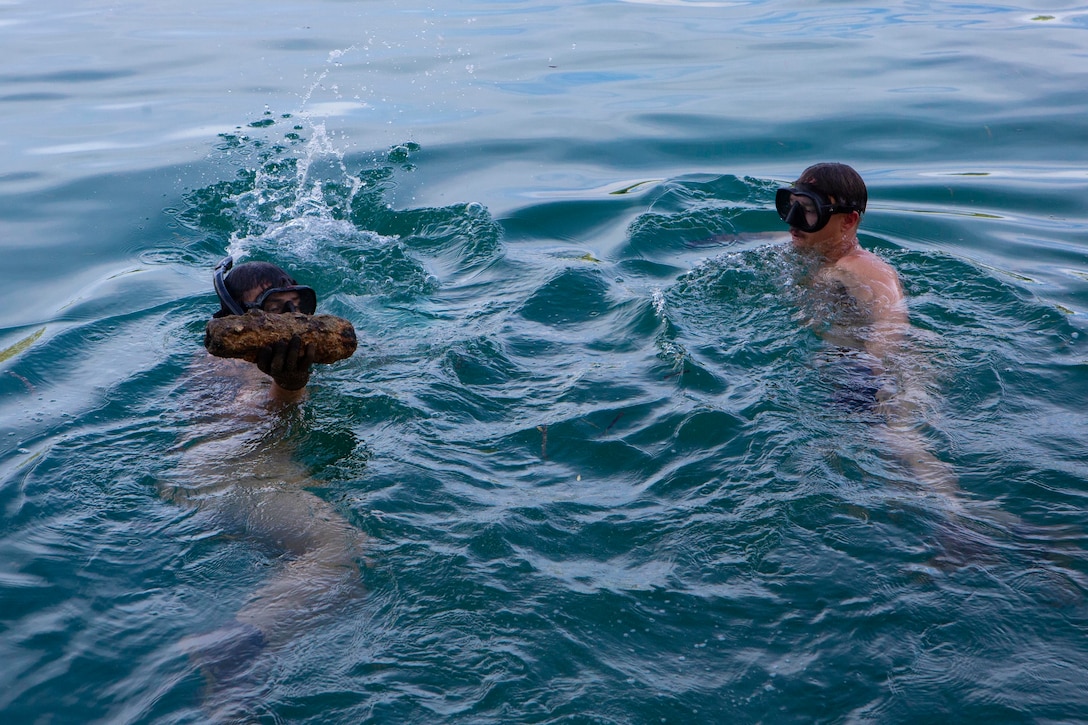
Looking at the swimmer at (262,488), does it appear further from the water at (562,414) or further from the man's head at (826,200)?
the man's head at (826,200)

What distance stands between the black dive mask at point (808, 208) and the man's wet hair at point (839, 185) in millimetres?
30

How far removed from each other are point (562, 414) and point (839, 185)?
8.26 ft

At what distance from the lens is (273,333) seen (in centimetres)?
433

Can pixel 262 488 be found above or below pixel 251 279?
below

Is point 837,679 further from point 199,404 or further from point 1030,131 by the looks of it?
point 1030,131

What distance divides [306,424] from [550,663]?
83.0 inches

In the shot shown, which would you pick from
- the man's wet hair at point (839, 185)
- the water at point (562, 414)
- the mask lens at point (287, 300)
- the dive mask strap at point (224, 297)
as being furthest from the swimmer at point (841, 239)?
the dive mask strap at point (224, 297)

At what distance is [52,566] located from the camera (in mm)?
4000

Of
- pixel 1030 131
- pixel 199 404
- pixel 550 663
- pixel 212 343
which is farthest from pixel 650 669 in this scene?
pixel 1030 131

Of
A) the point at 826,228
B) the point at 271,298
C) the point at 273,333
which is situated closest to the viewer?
the point at 273,333

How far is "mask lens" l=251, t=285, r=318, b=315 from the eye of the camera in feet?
15.8

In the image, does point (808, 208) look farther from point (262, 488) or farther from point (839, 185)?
point (262, 488)

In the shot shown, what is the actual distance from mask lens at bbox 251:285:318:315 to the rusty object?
0.30m

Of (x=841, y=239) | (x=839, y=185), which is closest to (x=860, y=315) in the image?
(x=841, y=239)
